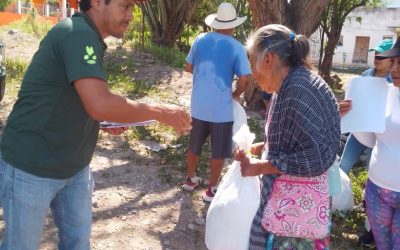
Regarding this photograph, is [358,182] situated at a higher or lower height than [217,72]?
lower

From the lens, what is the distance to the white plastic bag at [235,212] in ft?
7.47

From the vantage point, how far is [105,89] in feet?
5.91

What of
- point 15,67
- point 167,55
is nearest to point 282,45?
point 15,67

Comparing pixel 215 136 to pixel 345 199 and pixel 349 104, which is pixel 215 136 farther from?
pixel 349 104

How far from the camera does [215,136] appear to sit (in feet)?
14.5

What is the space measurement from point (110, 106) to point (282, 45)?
2.82 ft

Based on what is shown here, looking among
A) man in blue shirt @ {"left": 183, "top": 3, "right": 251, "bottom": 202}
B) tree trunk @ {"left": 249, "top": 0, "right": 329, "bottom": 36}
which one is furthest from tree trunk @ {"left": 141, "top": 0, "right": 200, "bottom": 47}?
man in blue shirt @ {"left": 183, "top": 3, "right": 251, "bottom": 202}

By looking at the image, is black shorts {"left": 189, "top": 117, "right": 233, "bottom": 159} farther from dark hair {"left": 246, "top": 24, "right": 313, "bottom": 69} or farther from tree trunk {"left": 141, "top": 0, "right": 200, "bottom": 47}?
tree trunk {"left": 141, "top": 0, "right": 200, "bottom": 47}

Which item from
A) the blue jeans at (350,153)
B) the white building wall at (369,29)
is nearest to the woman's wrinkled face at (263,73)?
the blue jeans at (350,153)

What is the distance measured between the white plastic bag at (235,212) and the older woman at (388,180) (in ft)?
3.35

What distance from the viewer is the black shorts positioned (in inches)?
174

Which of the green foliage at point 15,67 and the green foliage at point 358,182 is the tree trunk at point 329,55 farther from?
the green foliage at point 358,182

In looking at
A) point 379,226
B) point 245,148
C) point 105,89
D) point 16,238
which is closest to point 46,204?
point 16,238

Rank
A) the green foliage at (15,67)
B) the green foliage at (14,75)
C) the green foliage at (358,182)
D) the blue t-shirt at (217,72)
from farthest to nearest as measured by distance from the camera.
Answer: the green foliage at (15,67), the green foliage at (14,75), the green foliage at (358,182), the blue t-shirt at (217,72)
